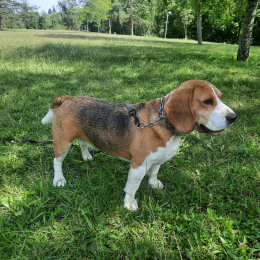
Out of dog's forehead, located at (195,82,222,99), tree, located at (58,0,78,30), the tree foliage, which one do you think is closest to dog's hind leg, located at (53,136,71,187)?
dog's forehead, located at (195,82,222,99)

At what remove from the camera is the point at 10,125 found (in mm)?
4324

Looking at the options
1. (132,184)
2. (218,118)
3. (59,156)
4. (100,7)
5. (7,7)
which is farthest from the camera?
(100,7)

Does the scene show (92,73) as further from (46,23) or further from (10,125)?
(46,23)

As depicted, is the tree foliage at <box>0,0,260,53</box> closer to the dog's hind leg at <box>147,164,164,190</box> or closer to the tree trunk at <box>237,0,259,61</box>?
the tree trunk at <box>237,0,259,61</box>

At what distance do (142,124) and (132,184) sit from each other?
2.61 feet

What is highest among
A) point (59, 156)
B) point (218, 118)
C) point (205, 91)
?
point (205, 91)

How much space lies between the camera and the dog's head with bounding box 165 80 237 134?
81.7 inches

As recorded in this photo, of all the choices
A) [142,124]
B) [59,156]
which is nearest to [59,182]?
[59,156]

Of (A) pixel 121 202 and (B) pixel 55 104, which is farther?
(B) pixel 55 104

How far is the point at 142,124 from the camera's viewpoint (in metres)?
2.34

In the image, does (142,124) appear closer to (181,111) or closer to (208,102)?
(181,111)

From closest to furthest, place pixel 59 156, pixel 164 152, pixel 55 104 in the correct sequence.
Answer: pixel 164 152
pixel 59 156
pixel 55 104

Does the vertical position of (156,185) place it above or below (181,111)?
below

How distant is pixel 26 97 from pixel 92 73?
3263mm
